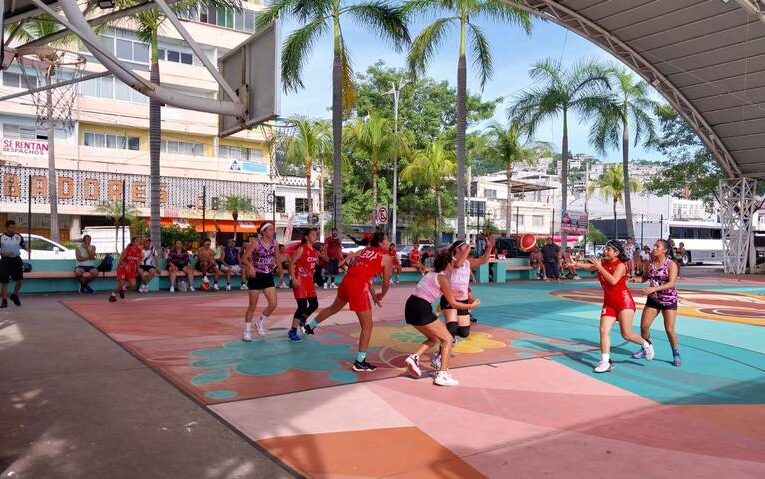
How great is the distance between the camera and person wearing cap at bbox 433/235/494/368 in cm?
781

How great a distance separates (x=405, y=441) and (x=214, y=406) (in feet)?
6.31

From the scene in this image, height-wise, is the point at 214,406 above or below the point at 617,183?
below

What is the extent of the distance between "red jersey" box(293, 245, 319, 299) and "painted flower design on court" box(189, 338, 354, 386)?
743 mm

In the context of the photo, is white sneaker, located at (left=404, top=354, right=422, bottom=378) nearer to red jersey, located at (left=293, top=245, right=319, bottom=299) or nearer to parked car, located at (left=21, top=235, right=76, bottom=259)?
red jersey, located at (left=293, top=245, right=319, bottom=299)

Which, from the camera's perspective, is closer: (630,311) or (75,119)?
(630,311)

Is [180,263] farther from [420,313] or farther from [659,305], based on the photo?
[659,305]

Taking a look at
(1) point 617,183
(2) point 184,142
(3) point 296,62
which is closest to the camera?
(3) point 296,62

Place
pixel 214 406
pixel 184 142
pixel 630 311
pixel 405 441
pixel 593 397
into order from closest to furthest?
pixel 405 441 → pixel 214 406 → pixel 593 397 → pixel 630 311 → pixel 184 142

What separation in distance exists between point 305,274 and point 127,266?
7.01m

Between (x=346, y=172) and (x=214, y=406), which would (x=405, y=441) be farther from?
(x=346, y=172)

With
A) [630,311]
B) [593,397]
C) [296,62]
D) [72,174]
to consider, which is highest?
[296,62]

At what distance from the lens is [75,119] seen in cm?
3422

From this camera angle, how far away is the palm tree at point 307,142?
3438 cm

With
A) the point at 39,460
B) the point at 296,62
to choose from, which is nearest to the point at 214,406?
the point at 39,460
